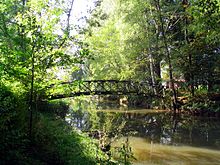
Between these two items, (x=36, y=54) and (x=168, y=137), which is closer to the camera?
(x=36, y=54)

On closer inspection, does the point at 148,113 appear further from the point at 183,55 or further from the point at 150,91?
the point at 183,55

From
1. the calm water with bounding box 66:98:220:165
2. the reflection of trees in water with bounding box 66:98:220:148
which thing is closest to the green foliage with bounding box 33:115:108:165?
the calm water with bounding box 66:98:220:165

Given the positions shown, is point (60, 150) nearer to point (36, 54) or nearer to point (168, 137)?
point (36, 54)

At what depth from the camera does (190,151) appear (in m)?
12.2

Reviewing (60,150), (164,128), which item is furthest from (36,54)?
(164,128)

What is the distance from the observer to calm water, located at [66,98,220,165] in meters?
11.1

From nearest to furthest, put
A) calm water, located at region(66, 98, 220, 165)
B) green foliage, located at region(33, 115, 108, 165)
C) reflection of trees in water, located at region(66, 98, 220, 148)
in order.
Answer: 1. green foliage, located at region(33, 115, 108, 165)
2. calm water, located at region(66, 98, 220, 165)
3. reflection of trees in water, located at region(66, 98, 220, 148)

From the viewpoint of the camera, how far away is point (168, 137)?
1510 cm

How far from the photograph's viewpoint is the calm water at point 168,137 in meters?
11.1

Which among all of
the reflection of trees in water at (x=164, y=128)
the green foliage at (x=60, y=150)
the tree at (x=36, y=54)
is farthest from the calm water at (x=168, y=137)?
the tree at (x=36, y=54)

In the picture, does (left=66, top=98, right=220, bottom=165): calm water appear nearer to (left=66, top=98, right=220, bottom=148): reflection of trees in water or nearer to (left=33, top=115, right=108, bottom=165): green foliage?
(left=66, top=98, right=220, bottom=148): reflection of trees in water

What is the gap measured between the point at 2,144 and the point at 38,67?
1957 millimetres

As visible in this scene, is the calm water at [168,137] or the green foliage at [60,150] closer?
the green foliage at [60,150]

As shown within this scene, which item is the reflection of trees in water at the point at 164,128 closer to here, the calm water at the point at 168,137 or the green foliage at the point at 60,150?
the calm water at the point at 168,137
